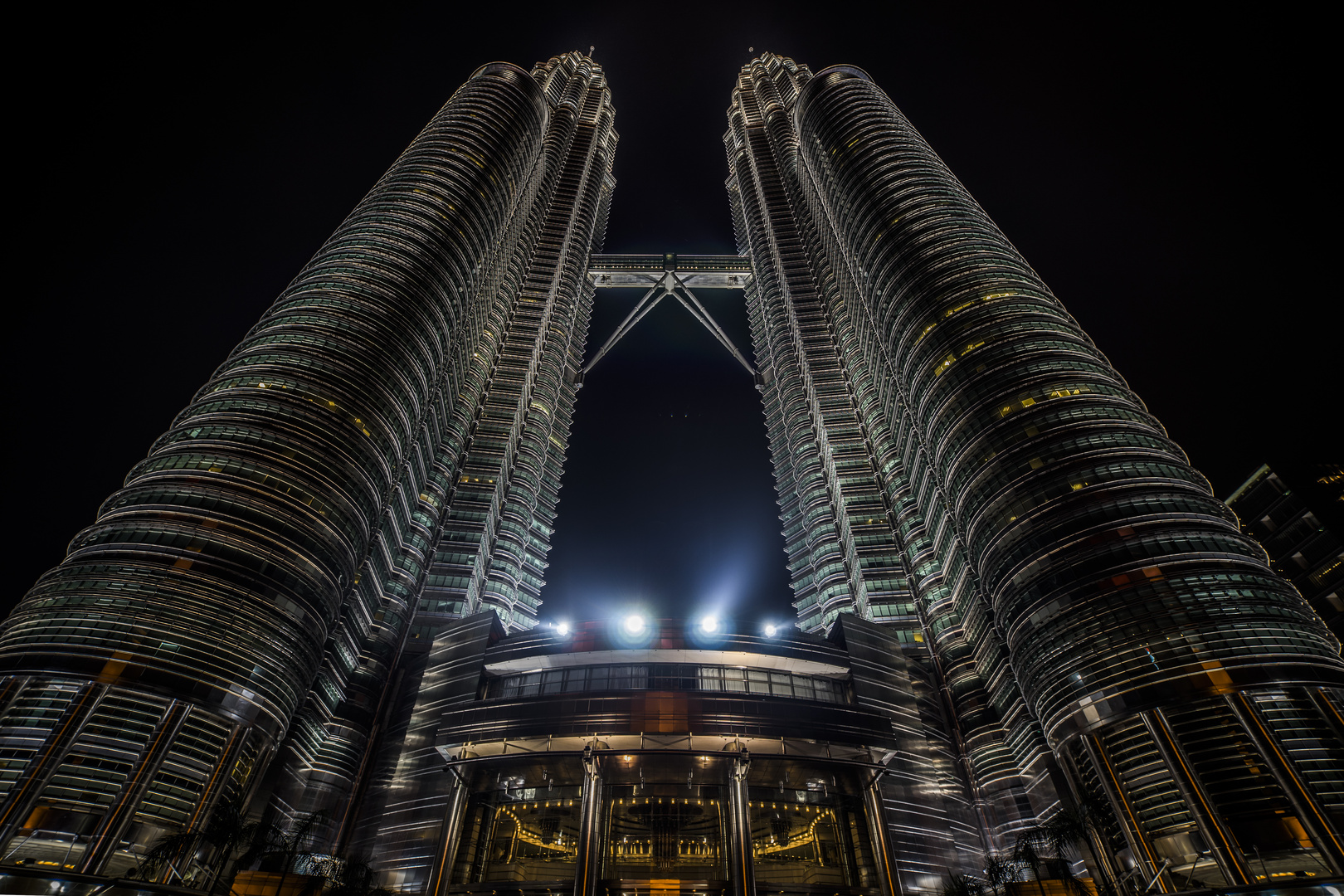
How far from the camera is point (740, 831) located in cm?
5575

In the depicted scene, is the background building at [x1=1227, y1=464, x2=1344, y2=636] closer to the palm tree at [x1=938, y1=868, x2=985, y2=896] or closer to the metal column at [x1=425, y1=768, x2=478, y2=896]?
the palm tree at [x1=938, y1=868, x2=985, y2=896]

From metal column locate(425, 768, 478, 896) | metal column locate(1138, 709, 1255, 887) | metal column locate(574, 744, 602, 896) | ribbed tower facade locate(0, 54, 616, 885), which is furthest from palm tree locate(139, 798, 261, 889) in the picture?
metal column locate(1138, 709, 1255, 887)

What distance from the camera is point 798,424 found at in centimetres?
13638

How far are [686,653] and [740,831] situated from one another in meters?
16.8

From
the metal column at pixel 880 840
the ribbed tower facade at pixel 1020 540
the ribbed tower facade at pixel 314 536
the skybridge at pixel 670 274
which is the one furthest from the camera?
the skybridge at pixel 670 274

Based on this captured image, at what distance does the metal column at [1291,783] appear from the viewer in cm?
4809

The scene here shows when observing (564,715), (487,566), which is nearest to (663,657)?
(564,715)

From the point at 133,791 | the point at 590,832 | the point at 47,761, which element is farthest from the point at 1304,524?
the point at 47,761

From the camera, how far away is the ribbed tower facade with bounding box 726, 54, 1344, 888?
55344 mm

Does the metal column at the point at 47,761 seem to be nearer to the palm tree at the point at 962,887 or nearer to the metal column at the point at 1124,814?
the palm tree at the point at 962,887

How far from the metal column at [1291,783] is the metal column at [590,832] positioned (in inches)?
1869

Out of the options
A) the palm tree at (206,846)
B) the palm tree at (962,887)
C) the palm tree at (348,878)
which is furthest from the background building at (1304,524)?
the palm tree at (206,846)

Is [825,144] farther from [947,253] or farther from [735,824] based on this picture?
[735,824]

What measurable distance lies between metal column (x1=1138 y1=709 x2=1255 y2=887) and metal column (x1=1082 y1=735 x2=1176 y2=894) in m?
3.71
